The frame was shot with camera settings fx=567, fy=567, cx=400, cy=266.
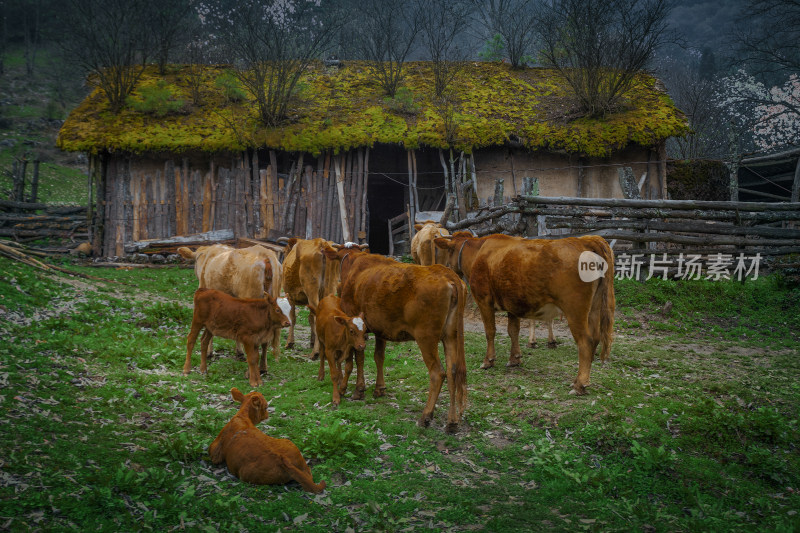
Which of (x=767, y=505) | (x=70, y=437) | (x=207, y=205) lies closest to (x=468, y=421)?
(x=767, y=505)

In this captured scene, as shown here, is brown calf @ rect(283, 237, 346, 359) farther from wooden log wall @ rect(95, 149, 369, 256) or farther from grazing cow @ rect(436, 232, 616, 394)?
wooden log wall @ rect(95, 149, 369, 256)

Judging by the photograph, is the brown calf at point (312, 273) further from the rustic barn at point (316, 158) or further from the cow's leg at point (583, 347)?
A: the rustic barn at point (316, 158)

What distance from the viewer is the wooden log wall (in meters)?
18.6

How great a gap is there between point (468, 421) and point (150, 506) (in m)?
3.24

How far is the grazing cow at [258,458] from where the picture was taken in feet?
14.6

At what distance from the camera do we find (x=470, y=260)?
28.9 feet

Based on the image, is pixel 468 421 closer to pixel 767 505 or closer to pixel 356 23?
pixel 767 505

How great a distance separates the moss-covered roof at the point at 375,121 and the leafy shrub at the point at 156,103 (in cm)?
19

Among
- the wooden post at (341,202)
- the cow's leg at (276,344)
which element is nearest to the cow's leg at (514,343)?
the cow's leg at (276,344)

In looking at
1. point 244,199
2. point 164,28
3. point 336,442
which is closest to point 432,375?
point 336,442

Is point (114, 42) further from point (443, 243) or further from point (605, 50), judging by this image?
point (443, 243)

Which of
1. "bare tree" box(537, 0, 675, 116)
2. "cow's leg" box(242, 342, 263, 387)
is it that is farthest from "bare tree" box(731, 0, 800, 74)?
"cow's leg" box(242, 342, 263, 387)

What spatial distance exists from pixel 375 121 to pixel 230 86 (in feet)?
18.7

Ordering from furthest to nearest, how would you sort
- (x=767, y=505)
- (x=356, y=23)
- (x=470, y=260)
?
1. (x=356, y=23)
2. (x=470, y=260)
3. (x=767, y=505)
